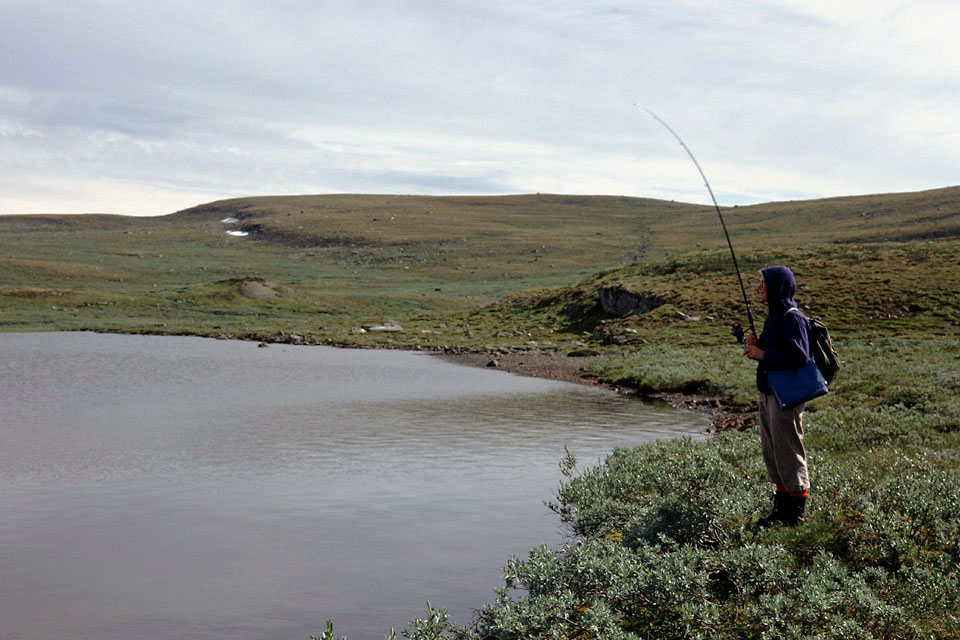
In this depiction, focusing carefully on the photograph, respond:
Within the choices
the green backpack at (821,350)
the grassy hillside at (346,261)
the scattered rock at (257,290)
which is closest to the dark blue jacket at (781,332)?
the green backpack at (821,350)

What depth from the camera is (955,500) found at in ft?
28.7

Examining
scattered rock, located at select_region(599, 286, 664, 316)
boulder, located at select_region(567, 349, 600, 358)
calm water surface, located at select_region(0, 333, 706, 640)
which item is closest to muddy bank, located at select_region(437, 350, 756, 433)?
boulder, located at select_region(567, 349, 600, 358)

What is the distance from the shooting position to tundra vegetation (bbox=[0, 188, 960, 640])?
694 cm

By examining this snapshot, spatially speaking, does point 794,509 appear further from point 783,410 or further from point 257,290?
point 257,290

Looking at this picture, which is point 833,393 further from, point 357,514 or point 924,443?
point 357,514

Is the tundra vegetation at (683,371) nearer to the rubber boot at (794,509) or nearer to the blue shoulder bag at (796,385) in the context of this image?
Result: the rubber boot at (794,509)

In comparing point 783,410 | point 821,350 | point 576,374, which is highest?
point 821,350

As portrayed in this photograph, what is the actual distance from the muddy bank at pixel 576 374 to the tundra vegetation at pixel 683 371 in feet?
1.93

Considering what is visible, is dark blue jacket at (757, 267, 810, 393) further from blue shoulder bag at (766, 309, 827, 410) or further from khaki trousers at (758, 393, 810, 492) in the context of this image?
khaki trousers at (758, 393, 810, 492)

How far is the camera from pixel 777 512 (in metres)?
9.09

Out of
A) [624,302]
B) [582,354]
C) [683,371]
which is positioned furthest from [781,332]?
[624,302]

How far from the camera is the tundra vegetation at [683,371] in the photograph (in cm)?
694

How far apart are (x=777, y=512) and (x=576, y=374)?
2702cm

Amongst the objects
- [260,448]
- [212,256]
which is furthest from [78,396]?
[212,256]
